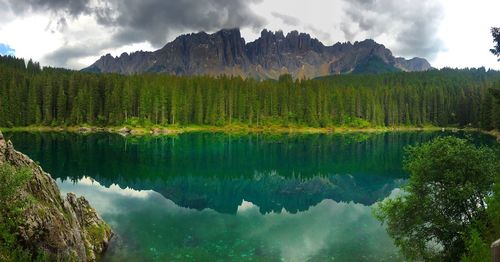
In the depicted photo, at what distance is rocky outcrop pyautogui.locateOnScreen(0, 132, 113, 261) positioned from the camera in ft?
74.9

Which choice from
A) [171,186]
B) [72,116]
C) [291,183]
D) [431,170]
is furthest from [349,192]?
[72,116]

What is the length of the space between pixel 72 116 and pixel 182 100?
45.9 m

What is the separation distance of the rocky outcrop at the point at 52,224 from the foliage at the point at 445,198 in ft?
70.6

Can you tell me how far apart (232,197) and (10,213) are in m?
35.5

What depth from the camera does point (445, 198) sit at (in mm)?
24578

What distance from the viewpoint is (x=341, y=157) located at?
308 feet

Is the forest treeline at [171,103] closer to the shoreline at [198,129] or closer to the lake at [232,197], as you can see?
the shoreline at [198,129]

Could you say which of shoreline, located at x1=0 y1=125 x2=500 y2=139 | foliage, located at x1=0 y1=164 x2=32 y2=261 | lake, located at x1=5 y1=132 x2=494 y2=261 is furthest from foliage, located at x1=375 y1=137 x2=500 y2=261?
shoreline, located at x1=0 y1=125 x2=500 y2=139

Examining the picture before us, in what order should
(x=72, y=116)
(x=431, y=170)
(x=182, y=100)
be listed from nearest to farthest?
(x=431, y=170) < (x=72, y=116) < (x=182, y=100)

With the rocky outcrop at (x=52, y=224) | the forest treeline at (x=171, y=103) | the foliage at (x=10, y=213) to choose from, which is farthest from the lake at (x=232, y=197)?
the forest treeline at (x=171, y=103)

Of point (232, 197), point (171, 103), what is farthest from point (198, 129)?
point (232, 197)

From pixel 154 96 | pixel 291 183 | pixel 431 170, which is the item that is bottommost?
pixel 291 183

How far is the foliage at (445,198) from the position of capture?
24.1m

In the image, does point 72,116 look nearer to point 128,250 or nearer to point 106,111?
point 106,111
